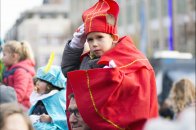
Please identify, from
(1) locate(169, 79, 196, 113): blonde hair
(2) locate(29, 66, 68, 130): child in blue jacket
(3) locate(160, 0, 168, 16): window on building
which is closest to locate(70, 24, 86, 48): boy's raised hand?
(2) locate(29, 66, 68, 130): child in blue jacket

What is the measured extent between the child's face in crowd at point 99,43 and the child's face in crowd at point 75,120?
40 centimetres

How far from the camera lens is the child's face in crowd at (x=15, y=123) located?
3047mm

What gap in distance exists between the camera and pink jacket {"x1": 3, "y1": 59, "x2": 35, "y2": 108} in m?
7.02

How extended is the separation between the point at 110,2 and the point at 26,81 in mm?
2746

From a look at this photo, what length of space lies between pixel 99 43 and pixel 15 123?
148 centimetres

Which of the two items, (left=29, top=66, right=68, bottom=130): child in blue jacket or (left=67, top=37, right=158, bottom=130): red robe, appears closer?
(left=67, top=37, right=158, bottom=130): red robe

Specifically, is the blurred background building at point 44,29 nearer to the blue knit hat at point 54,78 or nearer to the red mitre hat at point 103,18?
the blue knit hat at point 54,78

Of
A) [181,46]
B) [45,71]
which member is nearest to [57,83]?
[45,71]

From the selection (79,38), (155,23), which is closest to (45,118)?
(79,38)

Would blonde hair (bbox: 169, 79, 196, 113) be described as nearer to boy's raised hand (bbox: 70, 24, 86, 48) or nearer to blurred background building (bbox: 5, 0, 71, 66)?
boy's raised hand (bbox: 70, 24, 86, 48)

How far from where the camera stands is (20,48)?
7305 millimetres

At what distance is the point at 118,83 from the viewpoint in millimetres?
4020

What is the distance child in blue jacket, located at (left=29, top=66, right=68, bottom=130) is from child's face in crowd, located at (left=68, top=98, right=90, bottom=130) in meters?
1.28

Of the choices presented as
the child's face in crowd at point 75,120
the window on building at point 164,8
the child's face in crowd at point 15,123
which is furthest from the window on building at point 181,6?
the child's face in crowd at point 15,123
